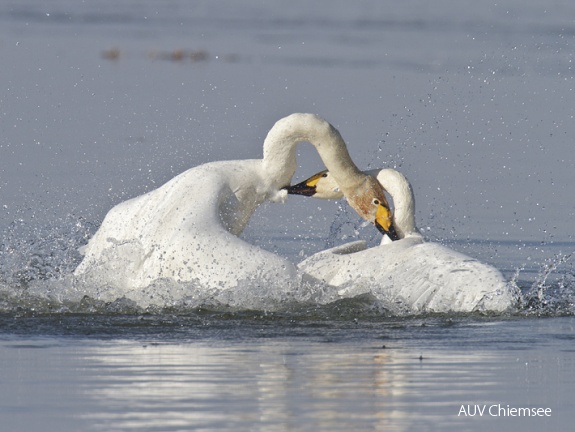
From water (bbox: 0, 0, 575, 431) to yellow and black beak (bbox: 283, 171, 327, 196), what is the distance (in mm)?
1196

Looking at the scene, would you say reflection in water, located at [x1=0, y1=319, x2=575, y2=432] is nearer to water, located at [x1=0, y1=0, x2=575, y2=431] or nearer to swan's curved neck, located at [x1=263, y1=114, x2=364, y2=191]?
water, located at [x1=0, y1=0, x2=575, y2=431]

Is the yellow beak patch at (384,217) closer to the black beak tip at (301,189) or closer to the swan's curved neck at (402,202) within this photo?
the swan's curved neck at (402,202)

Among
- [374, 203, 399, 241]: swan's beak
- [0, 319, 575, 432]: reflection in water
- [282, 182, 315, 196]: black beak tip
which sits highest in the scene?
[282, 182, 315, 196]: black beak tip

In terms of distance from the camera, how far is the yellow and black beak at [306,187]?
1205 cm

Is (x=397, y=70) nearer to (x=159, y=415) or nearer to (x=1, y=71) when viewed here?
(x=1, y=71)

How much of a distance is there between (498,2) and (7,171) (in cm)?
2662

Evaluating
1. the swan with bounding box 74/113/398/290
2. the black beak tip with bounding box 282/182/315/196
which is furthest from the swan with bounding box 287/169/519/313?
the black beak tip with bounding box 282/182/315/196

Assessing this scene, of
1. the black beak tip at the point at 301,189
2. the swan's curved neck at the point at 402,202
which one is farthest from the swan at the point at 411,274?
the black beak tip at the point at 301,189

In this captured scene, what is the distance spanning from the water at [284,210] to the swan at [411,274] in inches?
5.7

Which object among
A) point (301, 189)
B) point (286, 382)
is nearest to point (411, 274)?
point (301, 189)

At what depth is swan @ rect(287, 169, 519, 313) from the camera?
36.1ft

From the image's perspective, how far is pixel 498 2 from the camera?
1645 inches

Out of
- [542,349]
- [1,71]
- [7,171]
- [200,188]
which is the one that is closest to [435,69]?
[1,71]

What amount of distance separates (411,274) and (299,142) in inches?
56.9
